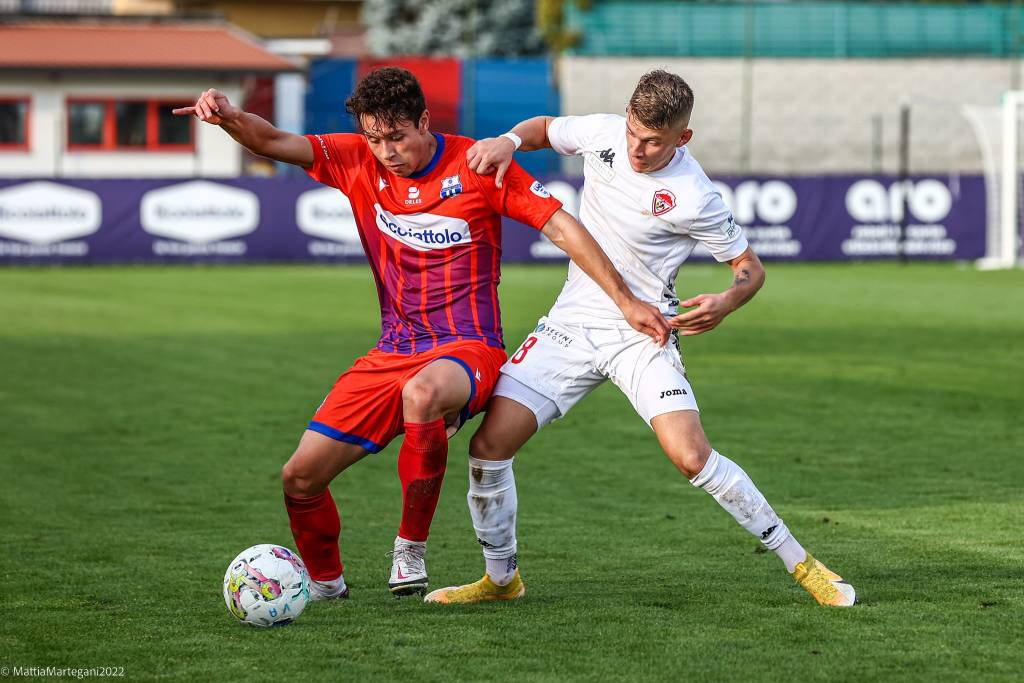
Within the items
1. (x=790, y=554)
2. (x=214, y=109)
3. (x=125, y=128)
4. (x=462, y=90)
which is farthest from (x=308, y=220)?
(x=790, y=554)

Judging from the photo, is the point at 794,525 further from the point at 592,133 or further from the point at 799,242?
the point at 799,242

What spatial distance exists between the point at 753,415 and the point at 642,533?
4.35 metres

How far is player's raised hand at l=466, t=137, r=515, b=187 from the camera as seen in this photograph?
6.16 m

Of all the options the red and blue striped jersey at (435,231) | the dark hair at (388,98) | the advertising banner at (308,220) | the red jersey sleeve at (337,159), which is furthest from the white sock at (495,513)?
the advertising banner at (308,220)

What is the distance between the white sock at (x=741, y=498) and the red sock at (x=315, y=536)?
146 centimetres

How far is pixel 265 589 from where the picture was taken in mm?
5648

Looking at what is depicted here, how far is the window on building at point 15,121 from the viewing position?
1558 inches

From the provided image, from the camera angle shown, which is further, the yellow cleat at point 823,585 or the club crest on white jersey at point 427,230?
the club crest on white jersey at point 427,230

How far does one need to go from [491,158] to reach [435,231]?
38 centimetres

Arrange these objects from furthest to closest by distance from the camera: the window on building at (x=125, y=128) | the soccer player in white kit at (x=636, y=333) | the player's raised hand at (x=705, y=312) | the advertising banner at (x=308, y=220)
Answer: the window on building at (x=125, y=128) → the advertising banner at (x=308, y=220) → the soccer player in white kit at (x=636, y=333) → the player's raised hand at (x=705, y=312)

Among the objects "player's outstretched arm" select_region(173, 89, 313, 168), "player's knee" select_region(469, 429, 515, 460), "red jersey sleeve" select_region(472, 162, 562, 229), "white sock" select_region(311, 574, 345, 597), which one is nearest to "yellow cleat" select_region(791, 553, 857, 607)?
"player's knee" select_region(469, 429, 515, 460)

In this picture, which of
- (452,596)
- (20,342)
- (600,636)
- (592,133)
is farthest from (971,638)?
(20,342)

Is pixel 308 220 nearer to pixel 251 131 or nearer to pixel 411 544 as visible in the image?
pixel 251 131

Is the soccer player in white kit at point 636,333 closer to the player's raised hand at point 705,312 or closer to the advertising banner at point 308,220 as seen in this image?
the player's raised hand at point 705,312
